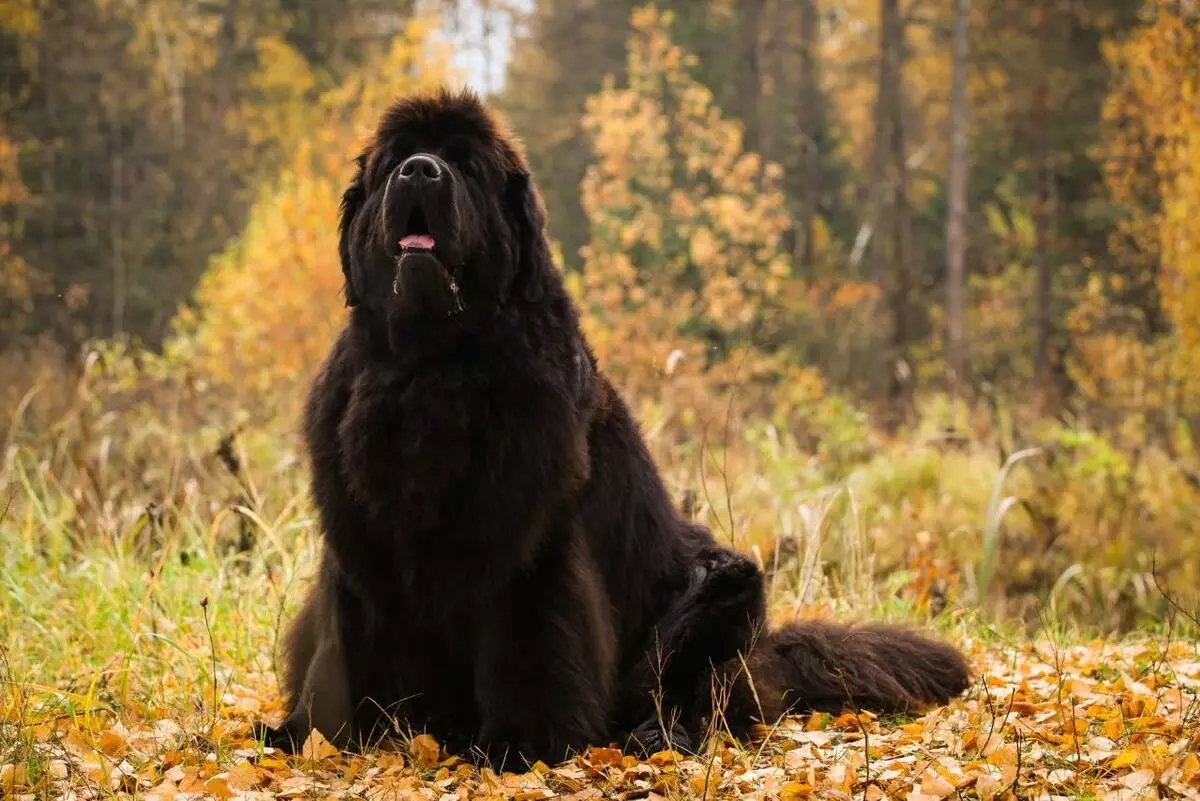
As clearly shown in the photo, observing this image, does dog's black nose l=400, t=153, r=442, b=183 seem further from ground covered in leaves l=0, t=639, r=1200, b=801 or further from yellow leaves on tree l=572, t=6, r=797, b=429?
yellow leaves on tree l=572, t=6, r=797, b=429

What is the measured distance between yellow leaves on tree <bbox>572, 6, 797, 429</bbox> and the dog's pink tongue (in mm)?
11557

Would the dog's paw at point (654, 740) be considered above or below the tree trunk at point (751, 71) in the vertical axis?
below

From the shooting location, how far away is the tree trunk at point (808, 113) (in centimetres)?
2495

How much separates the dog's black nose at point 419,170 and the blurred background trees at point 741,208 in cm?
223

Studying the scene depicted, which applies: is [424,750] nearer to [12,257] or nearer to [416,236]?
[416,236]

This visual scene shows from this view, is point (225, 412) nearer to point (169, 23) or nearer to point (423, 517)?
point (423, 517)

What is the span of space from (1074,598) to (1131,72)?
10.8 meters

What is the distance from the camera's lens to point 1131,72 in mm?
15219

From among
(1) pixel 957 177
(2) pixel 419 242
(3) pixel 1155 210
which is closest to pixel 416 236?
(2) pixel 419 242

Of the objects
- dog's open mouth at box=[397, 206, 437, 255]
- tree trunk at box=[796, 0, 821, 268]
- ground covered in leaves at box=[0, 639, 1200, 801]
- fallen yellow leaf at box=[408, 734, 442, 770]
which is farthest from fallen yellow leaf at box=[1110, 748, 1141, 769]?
tree trunk at box=[796, 0, 821, 268]

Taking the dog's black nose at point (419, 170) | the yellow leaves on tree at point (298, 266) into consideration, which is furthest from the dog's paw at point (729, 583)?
the yellow leaves on tree at point (298, 266)

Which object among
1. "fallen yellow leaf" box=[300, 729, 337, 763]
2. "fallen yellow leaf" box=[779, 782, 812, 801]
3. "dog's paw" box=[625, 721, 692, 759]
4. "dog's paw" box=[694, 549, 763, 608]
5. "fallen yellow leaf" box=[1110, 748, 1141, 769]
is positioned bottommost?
"dog's paw" box=[625, 721, 692, 759]

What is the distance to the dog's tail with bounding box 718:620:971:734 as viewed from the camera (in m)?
3.44

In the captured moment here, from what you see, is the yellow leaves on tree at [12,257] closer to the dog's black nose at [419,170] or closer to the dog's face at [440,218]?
the dog's face at [440,218]
